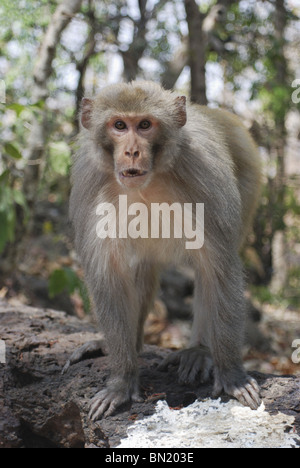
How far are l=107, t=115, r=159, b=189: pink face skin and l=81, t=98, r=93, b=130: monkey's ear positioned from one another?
328mm

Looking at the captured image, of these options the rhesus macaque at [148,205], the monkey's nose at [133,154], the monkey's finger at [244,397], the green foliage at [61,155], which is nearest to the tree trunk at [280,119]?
the green foliage at [61,155]

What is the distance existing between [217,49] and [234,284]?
5.44 meters

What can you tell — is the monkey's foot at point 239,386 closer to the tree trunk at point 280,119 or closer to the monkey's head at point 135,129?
the monkey's head at point 135,129

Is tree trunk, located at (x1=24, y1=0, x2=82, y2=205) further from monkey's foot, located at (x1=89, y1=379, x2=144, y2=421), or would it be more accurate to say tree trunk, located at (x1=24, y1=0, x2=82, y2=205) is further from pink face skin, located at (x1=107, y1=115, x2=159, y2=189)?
monkey's foot, located at (x1=89, y1=379, x2=144, y2=421)

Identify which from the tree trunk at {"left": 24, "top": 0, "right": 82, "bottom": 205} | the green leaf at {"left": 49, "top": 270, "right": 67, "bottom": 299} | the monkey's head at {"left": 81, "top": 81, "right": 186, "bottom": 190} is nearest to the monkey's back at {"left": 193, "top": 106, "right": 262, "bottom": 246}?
the monkey's head at {"left": 81, "top": 81, "right": 186, "bottom": 190}

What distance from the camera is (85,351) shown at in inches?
174

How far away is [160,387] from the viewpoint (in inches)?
159

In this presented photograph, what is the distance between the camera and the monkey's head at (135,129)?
3559 mm

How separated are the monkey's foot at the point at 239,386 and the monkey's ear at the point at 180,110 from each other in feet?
5.80

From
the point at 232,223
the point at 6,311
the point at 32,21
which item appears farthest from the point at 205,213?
the point at 32,21

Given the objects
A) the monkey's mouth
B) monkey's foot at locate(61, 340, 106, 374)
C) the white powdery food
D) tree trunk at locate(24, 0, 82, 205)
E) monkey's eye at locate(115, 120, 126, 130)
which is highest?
tree trunk at locate(24, 0, 82, 205)

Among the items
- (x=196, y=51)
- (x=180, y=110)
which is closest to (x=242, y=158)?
(x=180, y=110)

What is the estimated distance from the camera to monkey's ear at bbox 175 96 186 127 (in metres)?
3.89
